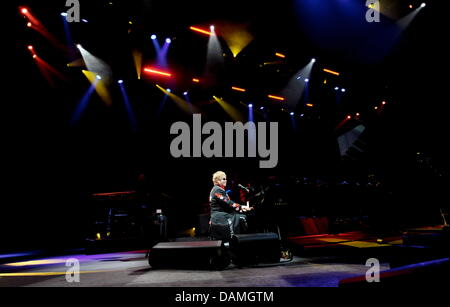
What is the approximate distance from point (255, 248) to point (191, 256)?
896 millimetres

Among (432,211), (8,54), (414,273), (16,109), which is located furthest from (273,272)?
(16,109)

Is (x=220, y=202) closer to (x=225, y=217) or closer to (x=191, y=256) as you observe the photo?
(x=225, y=217)

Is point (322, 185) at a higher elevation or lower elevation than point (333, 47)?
lower

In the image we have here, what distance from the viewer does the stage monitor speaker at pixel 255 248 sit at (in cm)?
384

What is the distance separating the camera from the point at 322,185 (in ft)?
30.0

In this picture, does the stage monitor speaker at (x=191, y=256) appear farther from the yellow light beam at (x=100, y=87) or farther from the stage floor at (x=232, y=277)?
the yellow light beam at (x=100, y=87)

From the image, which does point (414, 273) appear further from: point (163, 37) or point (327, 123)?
point (327, 123)

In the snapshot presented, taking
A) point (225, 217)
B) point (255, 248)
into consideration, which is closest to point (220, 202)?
point (225, 217)

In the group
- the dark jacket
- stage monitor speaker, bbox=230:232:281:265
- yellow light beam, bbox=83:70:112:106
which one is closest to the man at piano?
the dark jacket

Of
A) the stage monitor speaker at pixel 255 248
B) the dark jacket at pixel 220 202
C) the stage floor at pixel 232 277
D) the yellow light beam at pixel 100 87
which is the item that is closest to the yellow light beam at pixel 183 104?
the yellow light beam at pixel 100 87

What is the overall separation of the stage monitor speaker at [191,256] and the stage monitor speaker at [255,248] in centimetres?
19

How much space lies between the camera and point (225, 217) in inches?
160

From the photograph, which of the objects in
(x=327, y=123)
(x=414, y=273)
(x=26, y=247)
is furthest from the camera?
(x=327, y=123)

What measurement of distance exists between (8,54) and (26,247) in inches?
215
